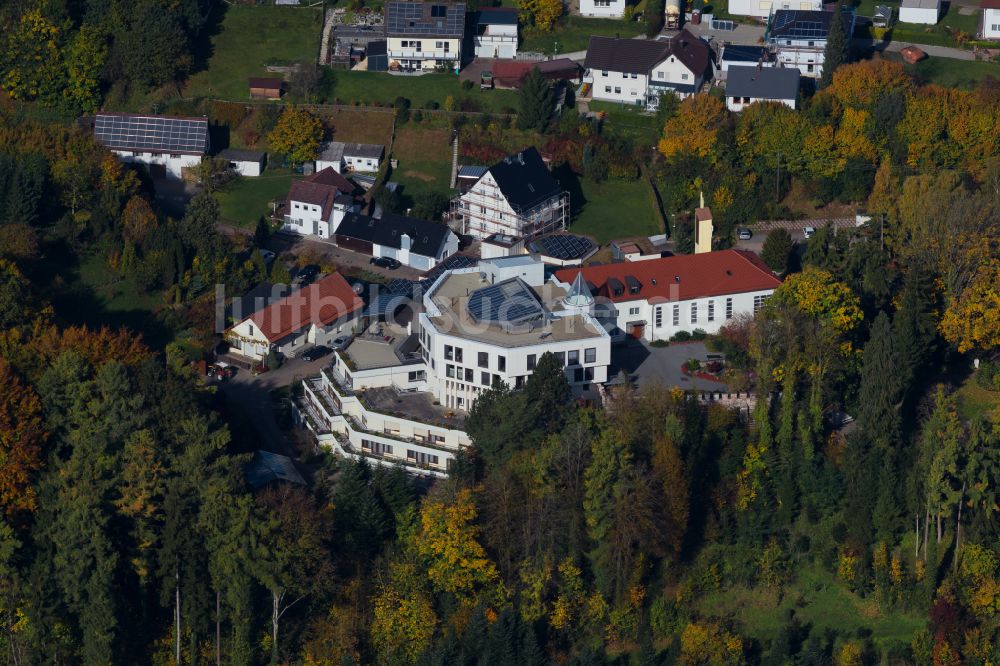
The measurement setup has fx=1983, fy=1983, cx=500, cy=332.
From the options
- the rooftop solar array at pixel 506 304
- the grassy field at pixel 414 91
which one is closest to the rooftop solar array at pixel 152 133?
the grassy field at pixel 414 91

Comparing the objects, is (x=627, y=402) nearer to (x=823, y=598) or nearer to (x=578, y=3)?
(x=823, y=598)

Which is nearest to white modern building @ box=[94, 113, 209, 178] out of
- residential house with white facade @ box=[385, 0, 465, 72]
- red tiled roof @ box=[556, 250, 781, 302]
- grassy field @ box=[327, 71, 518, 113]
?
grassy field @ box=[327, 71, 518, 113]

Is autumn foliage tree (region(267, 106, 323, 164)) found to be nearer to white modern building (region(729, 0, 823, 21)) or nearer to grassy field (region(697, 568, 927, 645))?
white modern building (region(729, 0, 823, 21))

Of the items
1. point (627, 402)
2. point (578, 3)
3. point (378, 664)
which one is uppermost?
point (578, 3)

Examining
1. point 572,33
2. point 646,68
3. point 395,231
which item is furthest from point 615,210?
point 572,33

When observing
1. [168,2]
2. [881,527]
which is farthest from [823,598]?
[168,2]

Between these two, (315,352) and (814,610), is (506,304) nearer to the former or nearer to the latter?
(315,352)
